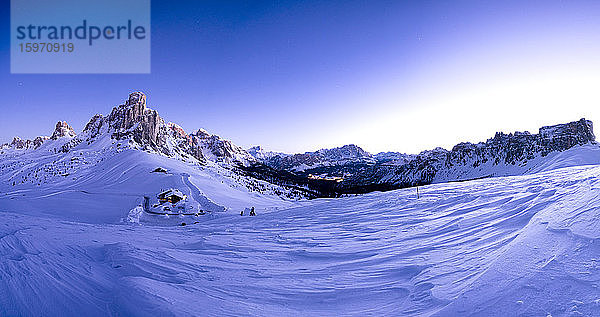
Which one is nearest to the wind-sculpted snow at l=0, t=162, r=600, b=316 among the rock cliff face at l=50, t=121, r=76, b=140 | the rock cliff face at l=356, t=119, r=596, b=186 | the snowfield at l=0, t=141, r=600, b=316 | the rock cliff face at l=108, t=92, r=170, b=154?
the snowfield at l=0, t=141, r=600, b=316

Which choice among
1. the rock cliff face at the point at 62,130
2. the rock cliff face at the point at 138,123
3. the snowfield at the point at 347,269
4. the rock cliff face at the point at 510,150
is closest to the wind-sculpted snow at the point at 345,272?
the snowfield at the point at 347,269

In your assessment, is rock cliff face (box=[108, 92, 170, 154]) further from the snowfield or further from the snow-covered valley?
the snowfield

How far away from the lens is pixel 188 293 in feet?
15.0

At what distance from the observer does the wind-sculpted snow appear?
3455 mm

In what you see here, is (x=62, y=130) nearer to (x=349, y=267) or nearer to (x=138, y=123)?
(x=138, y=123)

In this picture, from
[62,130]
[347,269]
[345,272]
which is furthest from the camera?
[62,130]

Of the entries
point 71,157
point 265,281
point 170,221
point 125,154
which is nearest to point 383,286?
point 265,281

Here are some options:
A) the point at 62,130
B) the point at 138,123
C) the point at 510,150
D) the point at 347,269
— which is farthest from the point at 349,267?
the point at 62,130

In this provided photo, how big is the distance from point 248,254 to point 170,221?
18.9 metres

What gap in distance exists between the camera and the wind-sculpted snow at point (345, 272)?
3455 millimetres

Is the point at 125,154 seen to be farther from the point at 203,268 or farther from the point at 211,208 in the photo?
the point at 203,268

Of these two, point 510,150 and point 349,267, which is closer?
point 349,267

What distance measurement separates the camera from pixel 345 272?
569cm

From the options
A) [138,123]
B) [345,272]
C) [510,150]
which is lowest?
[345,272]
